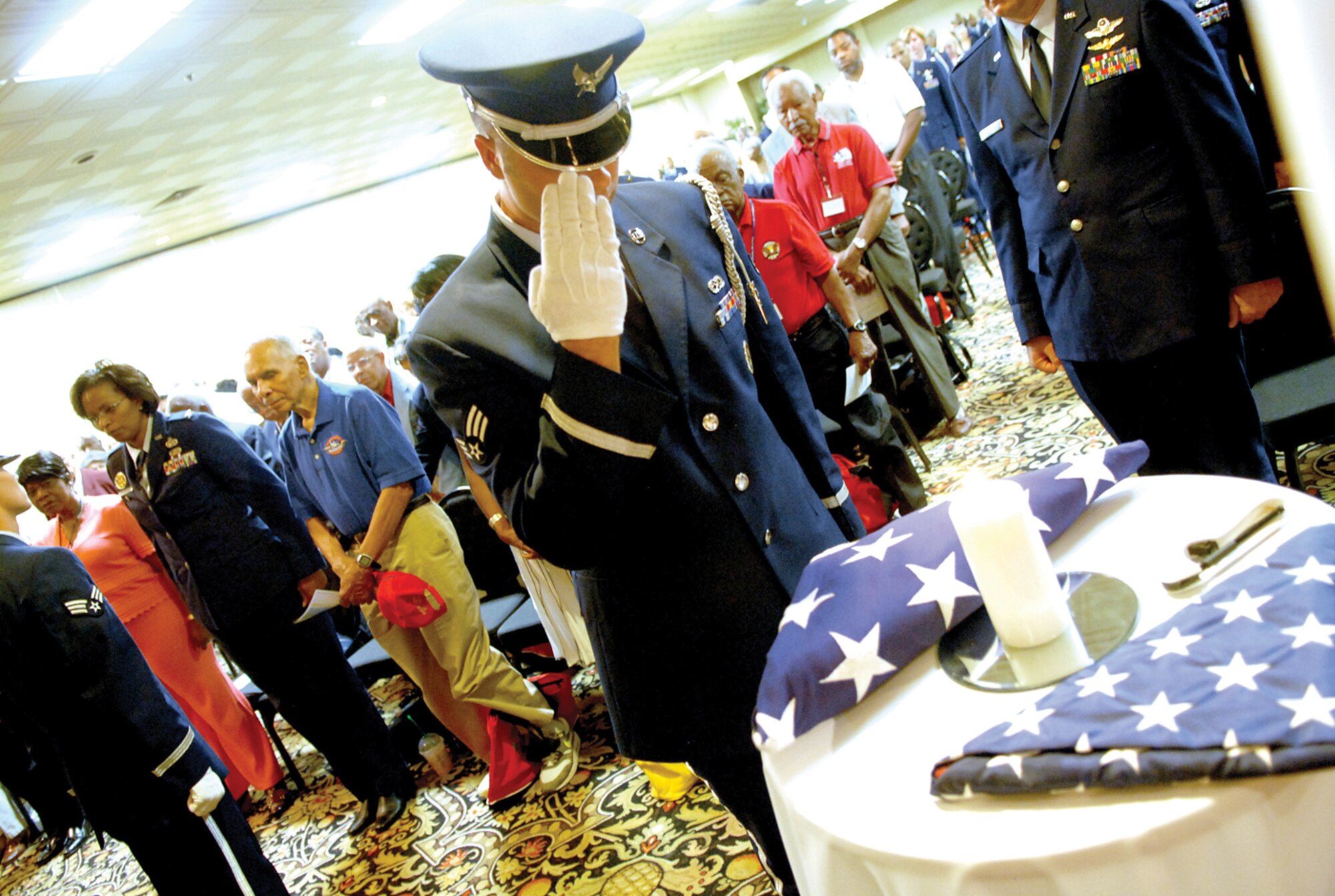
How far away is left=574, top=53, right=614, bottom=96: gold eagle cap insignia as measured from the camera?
3.58 feet

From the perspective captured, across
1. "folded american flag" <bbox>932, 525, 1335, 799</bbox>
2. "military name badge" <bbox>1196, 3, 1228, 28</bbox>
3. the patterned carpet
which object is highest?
"military name badge" <bbox>1196, 3, 1228, 28</bbox>

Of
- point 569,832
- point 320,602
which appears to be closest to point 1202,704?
point 569,832

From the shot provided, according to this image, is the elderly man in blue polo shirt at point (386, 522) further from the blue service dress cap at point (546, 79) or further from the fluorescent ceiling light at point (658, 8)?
the fluorescent ceiling light at point (658, 8)

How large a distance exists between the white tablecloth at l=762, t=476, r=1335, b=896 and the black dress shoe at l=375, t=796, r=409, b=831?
2963 mm

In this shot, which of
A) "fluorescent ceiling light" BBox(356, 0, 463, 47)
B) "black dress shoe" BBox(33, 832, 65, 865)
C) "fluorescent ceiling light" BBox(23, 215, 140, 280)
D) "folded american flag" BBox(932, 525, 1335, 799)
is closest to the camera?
"folded american flag" BBox(932, 525, 1335, 799)

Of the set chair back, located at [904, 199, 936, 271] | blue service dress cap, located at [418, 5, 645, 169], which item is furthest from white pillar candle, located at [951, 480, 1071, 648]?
chair back, located at [904, 199, 936, 271]

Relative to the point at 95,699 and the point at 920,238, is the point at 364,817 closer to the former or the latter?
the point at 95,699

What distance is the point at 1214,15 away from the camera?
211cm

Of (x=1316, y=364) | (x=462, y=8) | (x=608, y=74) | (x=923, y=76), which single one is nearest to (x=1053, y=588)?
(x=608, y=74)

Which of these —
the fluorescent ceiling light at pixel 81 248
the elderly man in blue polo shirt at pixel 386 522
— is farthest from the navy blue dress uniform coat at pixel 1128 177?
the fluorescent ceiling light at pixel 81 248

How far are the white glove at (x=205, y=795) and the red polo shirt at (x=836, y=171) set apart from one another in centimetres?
336

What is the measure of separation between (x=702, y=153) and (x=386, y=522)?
1.79 metres

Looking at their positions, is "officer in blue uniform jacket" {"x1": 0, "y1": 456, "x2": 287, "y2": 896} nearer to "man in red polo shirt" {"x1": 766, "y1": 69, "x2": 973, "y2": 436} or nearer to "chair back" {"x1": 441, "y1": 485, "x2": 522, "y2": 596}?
"chair back" {"x1": 441, "y1": 485, "x2": 522, "y2": 596}

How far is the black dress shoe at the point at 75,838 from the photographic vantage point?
14.7ft
